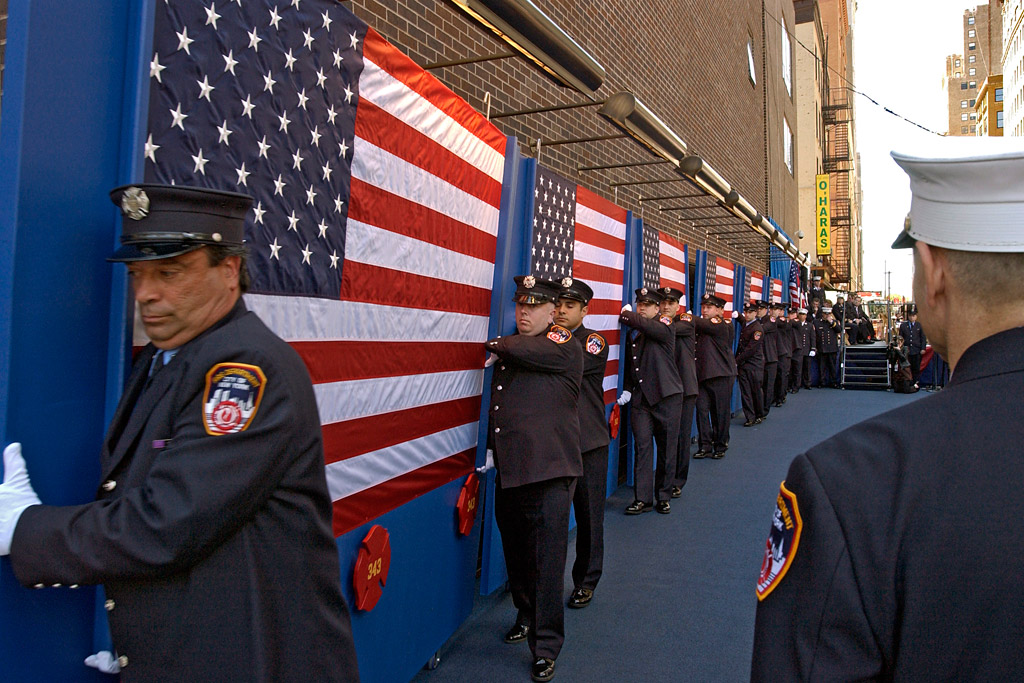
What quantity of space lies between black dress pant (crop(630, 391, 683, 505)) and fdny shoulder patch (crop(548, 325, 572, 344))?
9.27ft

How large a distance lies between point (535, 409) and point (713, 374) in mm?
5390

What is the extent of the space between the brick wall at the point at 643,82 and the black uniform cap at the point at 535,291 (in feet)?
4.47

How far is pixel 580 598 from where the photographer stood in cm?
427

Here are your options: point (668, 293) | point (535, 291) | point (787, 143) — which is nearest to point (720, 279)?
point (668, 293)

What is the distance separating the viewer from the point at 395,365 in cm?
290

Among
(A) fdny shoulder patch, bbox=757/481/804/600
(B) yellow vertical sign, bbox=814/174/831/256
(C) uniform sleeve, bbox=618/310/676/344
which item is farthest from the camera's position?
(B) yellow vertical sign, bbox=814/174/831/256

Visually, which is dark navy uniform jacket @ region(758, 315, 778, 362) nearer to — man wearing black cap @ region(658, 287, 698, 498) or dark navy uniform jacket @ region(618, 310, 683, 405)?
man wearing black cap @ region(658, 287, 698, 498)

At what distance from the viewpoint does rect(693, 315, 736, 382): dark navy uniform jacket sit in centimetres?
841

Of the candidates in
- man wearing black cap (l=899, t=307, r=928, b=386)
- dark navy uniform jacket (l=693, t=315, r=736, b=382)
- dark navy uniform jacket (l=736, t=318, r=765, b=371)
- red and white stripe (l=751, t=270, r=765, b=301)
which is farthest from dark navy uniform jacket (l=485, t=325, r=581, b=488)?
man wearing black cap (l=899, t=307, r=928, b=386)

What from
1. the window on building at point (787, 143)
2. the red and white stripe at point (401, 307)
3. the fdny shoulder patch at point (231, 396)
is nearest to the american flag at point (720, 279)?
the red and white stripe at point (401, 307)

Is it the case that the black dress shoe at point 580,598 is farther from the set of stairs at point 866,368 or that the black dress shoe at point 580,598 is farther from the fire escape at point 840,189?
the fire escape at point 840,189

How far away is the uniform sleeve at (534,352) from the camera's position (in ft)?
11.6

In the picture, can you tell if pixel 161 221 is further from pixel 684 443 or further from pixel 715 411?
pixel 715 411

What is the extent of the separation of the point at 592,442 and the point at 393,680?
1.93 meters
